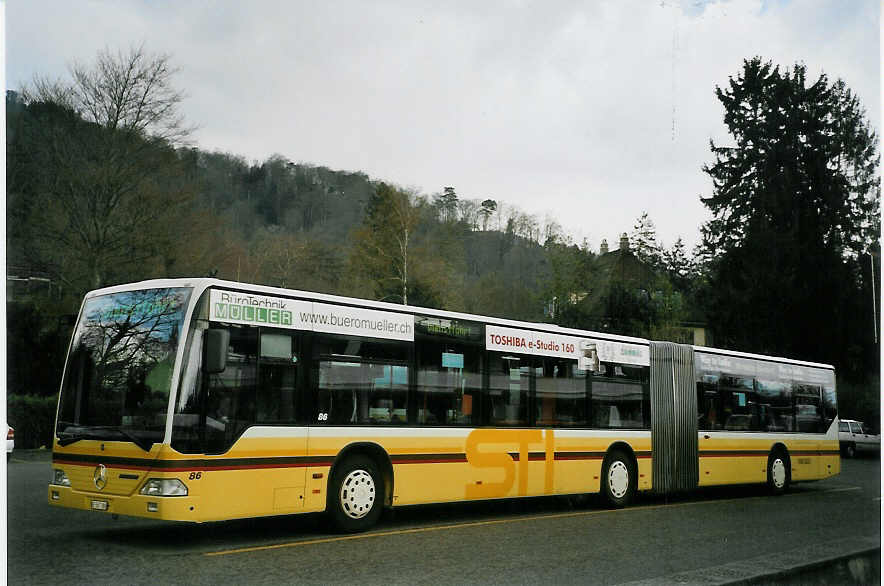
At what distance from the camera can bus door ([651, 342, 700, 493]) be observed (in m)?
15.6

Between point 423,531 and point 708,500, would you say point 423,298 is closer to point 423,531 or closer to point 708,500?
point 708,500

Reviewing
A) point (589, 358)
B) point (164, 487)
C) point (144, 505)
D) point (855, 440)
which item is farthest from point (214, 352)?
point (855, 440)

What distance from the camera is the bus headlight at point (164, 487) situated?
8.73 meters

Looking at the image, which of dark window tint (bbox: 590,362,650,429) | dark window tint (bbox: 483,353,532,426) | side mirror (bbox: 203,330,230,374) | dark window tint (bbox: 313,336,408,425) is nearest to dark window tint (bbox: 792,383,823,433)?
dark window tint (bbox: 590,362,650,429)

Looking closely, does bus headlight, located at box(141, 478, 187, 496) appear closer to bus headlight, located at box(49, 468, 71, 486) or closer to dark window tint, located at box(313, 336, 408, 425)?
bus headlight, located at box(49, 468, 71, 486)

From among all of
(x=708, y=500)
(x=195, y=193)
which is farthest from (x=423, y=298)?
(x=708, y=500)

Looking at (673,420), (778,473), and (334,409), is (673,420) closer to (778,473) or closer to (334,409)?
(778,473)

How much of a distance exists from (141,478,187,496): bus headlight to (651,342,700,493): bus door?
356 inches

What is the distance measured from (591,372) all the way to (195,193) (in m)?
15.7

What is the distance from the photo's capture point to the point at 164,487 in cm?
873

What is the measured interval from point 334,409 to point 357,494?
103 cm

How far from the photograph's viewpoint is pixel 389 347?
11125mm

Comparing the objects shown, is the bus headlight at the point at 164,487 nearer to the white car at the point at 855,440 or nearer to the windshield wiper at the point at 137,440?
the windshield wiper at the point at 137,440

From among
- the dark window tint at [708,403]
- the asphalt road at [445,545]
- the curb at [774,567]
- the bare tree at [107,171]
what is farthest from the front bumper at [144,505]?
the bare tree at [107,171]
